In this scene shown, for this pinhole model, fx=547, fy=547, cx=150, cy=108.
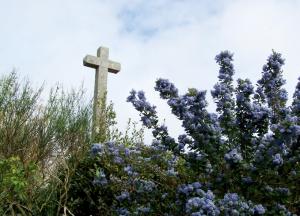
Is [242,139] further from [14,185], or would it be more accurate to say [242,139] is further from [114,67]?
[114,67]

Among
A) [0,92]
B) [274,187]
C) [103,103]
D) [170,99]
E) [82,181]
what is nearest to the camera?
[274,187]

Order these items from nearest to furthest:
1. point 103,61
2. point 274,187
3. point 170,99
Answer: point 274,187, point 170,99, point 103,61

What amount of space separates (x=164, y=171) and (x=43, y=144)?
148 inches

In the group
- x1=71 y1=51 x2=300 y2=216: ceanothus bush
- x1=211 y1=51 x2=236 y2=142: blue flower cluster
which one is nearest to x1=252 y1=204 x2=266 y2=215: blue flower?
x1=71 y1=51 x2=300 y2=216: ceanothus bush

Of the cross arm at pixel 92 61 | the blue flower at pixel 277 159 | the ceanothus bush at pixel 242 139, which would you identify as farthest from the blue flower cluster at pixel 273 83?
the cross arm at pixel 92 61

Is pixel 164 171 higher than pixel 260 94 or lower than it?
lower

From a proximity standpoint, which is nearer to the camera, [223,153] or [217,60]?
[223,153]

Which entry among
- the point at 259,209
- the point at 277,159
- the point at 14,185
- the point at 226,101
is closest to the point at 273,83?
the point at 226,101

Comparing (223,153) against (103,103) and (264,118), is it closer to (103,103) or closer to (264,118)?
(264,118)

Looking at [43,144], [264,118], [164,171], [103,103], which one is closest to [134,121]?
[103,103]

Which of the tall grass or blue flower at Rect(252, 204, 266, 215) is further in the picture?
the tall grass

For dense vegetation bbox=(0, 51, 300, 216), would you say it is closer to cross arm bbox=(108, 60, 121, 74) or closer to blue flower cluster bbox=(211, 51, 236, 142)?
blue flower cluster bbox=(211, 51, 236, 142)

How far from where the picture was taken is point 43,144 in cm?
782

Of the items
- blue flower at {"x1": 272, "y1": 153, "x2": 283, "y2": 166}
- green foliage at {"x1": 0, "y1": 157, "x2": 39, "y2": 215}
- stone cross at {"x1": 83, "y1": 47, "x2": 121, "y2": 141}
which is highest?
stone cross at {"x1": 83, "y1": 47, "x2": 121, "y2": 141}
